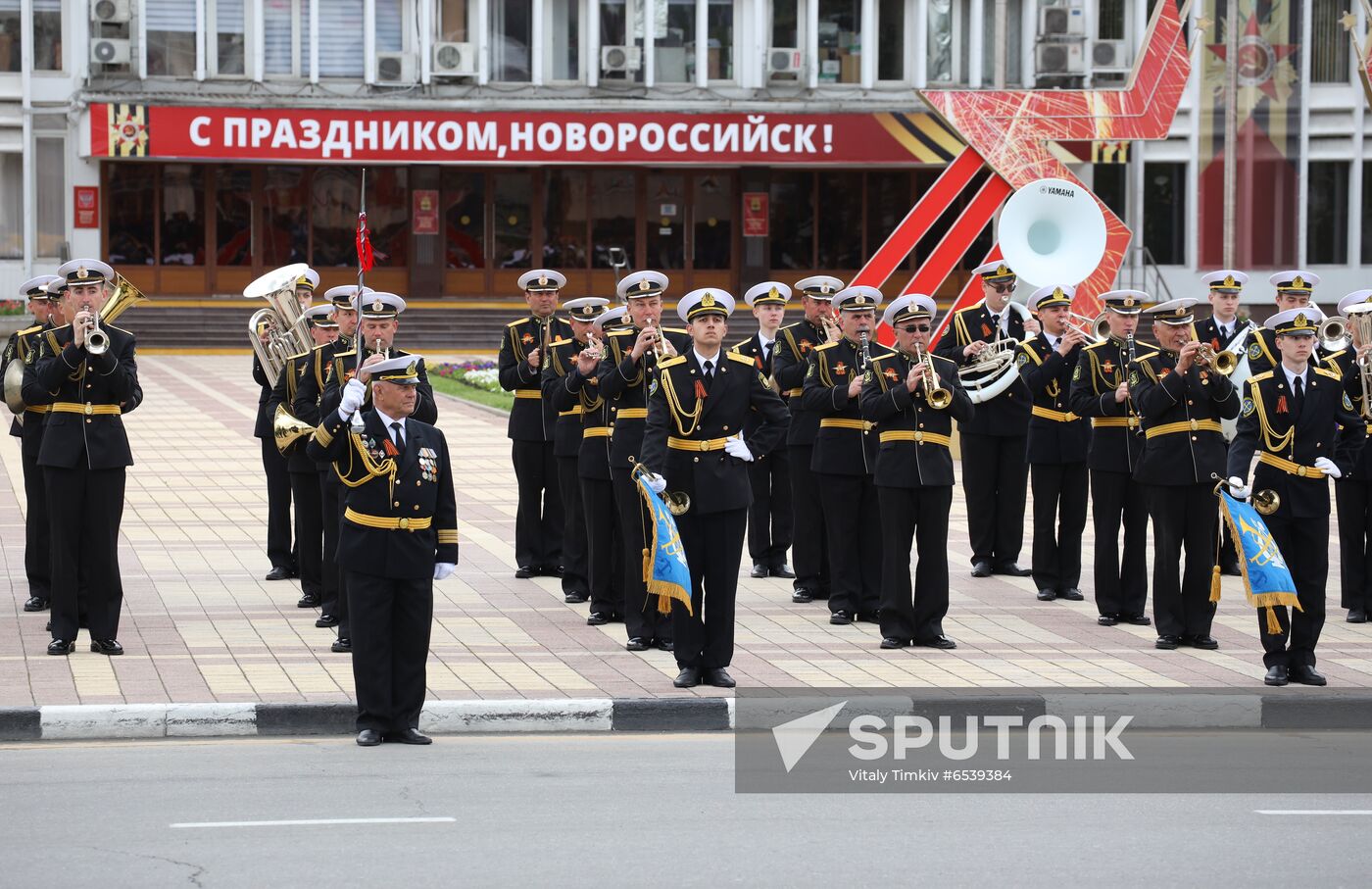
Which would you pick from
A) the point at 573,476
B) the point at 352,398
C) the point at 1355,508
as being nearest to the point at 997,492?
the point at 1355,508

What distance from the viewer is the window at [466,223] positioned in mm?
43062

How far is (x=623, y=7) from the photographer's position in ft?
139

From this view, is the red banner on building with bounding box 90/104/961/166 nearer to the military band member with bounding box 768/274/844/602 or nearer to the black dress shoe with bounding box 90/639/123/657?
the military band member with bounding box 768/274/844/602

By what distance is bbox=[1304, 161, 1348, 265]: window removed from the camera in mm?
42625

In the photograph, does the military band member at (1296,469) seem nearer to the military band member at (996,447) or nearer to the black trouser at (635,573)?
the military band member at (996,447)

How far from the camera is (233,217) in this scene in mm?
42344

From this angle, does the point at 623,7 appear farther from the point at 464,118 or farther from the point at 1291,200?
the point at 1291,200

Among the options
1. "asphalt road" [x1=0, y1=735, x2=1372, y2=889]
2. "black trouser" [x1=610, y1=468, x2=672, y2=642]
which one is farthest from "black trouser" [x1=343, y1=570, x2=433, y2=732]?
"black trouser" [x1=610, y1=468, x2=672, y2=642]

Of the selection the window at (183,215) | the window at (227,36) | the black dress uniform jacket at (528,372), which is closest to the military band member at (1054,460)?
the black dress uniform jacket at (528,372)

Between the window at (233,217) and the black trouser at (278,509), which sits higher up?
the window at (233,217)

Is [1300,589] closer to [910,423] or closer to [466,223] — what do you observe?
[910,423]

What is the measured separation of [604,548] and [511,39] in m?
31.9

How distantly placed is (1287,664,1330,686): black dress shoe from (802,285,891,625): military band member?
9.58 ft

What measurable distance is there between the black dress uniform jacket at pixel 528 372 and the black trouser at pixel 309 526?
183 centimetres
